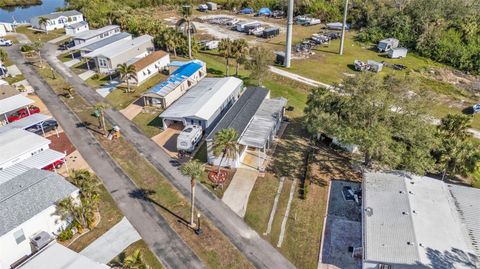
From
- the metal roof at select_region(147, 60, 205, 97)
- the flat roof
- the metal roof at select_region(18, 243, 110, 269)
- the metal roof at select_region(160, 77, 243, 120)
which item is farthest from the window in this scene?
the flat roof

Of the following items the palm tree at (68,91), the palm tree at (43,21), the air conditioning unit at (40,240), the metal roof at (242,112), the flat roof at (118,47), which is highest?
the palm tree at (43,21)

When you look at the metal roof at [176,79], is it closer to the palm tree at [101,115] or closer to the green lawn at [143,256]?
the palm tree at [101,115]

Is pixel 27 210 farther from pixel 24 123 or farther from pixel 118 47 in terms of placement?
pixel 118 47

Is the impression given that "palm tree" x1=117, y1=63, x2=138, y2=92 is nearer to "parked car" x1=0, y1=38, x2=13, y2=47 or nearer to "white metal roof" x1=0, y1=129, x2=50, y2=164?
"white metal roof" x1=0, y1=129, x2=50, y2=164

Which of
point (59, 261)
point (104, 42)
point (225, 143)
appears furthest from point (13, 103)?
point (225, 143)

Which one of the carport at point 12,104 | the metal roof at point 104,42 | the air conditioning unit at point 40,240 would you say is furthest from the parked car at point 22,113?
the air conditioning unit at point 40,240

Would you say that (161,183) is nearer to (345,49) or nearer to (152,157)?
(152,157)
